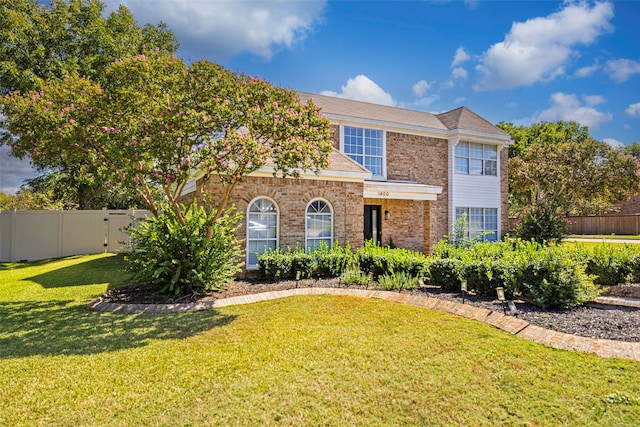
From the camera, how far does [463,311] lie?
7.16 meters

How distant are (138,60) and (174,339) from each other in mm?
6428

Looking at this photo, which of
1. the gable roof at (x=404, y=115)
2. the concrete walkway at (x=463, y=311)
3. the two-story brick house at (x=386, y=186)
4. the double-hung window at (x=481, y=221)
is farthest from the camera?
the double-hung window at (x=481, y=221)

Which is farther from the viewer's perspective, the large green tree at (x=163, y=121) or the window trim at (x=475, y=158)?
the window trim at (x=475, y=158)

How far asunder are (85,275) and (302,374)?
11.6 meters

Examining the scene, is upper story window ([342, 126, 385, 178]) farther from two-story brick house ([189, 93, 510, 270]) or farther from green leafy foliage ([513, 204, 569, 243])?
green leafy foliage ([513, 204, 569, 243])

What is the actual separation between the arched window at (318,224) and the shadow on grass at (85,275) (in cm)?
579

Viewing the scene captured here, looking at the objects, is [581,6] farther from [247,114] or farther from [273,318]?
[273,318]

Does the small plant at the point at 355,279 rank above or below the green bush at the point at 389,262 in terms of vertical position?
below

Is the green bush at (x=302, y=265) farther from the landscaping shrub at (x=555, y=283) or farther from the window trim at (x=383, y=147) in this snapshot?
the window trim at (x=383, y=147)

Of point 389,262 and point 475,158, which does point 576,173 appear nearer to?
point 475,158

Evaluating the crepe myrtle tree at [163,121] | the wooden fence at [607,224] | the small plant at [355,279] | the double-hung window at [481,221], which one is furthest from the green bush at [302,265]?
the wooden fence at [607,224]

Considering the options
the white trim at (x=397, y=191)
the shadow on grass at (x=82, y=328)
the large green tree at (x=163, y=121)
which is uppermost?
the large green tree at (x=163, y=121)

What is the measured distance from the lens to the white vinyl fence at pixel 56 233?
59.7ft

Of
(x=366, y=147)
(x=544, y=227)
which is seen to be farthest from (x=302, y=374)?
(x=544, y=227)
